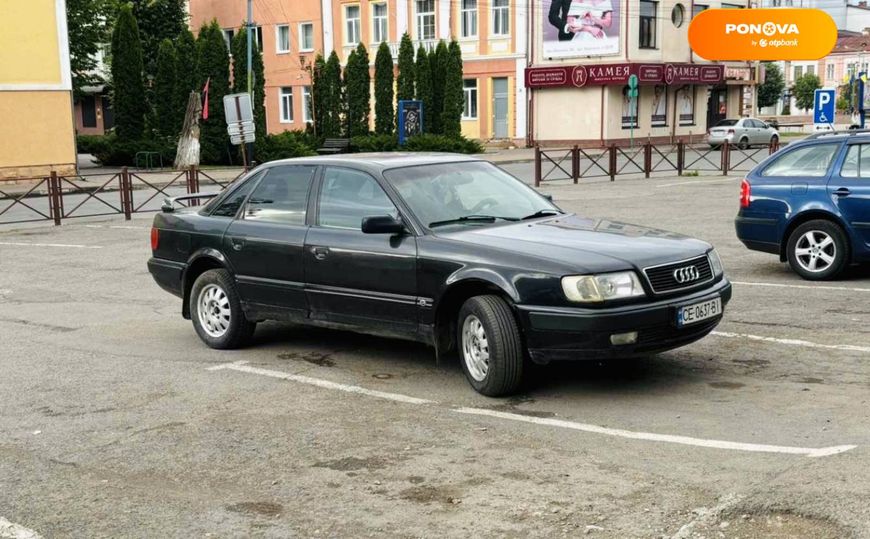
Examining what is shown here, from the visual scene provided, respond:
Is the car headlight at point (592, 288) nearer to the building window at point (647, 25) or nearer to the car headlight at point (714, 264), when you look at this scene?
the car headlight at point (714, 264)

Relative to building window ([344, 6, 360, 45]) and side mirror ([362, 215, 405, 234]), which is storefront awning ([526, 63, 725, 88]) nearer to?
building window ([344, 6, 360, 45])

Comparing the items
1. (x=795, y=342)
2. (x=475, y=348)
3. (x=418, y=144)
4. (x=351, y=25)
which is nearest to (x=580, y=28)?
(x=418, y=144)

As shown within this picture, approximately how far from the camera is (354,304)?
25.3ft

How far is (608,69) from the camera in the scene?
47.3m

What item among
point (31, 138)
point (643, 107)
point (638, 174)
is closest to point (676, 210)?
point (638, 174)

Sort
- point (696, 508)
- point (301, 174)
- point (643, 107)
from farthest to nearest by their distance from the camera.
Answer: point (643, 107) < point (301, 174) < point (696, 508)

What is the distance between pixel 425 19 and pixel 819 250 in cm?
4455

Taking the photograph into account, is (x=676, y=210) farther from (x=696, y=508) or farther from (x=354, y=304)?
(x=696, y=508)

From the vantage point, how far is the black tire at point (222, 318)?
8641 mm

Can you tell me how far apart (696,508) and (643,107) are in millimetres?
46857

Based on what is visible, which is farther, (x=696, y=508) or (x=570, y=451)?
(x=570, y=451)

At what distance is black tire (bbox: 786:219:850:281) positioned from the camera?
438 inches

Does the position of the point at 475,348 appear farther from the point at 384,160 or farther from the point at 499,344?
the point at 384,160

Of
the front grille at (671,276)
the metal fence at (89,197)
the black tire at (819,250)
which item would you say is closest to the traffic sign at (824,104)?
the black tire at (819,250)
